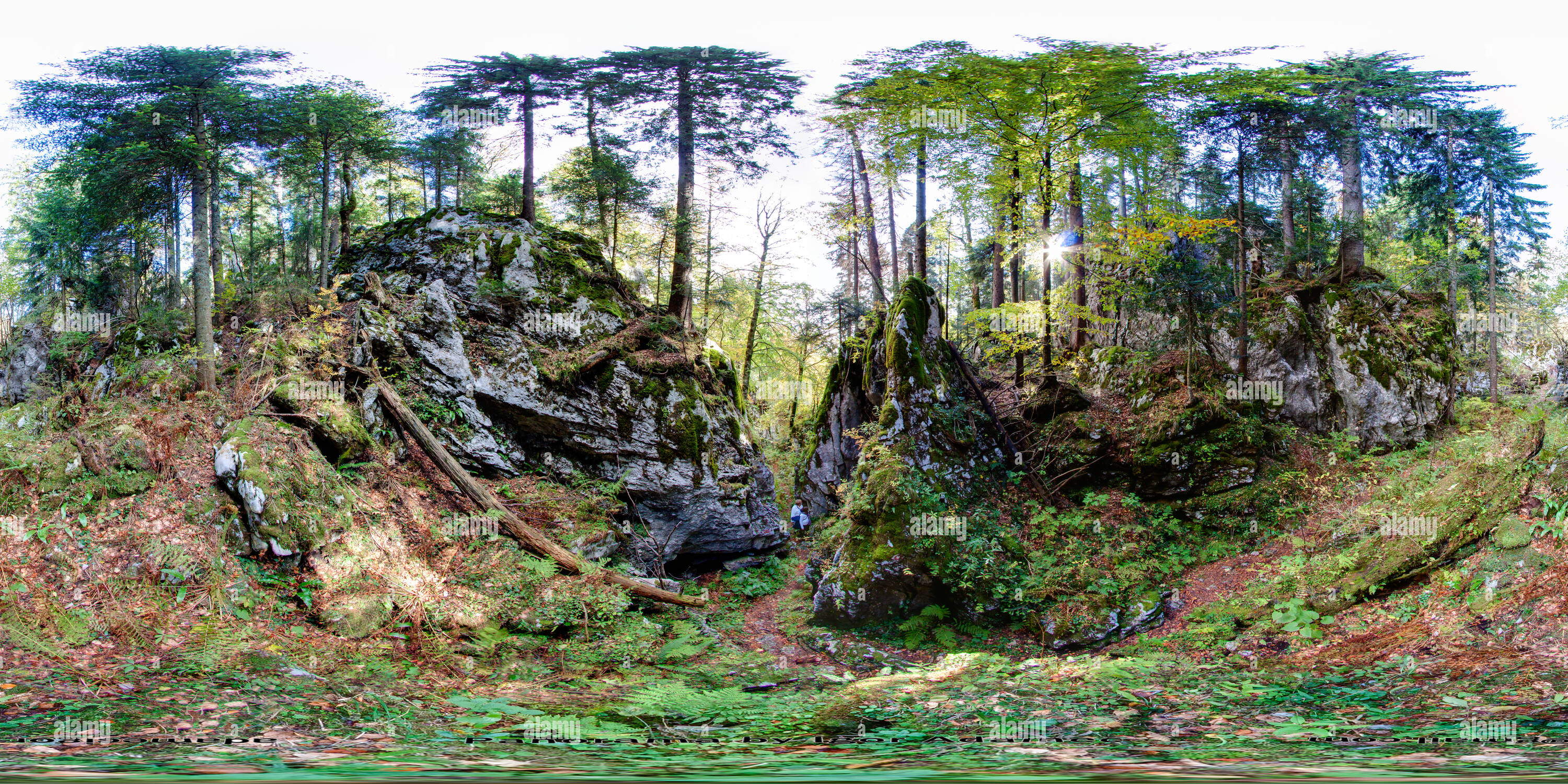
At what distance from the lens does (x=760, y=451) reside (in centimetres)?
1527

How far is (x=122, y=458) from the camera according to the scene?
7.83 metres

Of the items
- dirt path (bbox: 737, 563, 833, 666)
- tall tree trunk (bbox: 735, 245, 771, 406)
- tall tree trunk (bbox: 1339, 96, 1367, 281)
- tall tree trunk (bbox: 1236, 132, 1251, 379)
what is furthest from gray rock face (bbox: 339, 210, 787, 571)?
tall tree trunk (bbox: 1339, 96, 1367, 281)

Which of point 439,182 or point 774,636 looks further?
point 439,182

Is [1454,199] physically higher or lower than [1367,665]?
higher

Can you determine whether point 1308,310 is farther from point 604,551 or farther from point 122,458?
point 122,458

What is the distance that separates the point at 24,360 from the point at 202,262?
1111 centimetres

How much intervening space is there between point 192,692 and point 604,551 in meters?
6.34

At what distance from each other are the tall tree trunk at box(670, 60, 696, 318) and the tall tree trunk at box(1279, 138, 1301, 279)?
546 inches

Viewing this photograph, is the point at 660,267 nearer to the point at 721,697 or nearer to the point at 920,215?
the point at 920,215

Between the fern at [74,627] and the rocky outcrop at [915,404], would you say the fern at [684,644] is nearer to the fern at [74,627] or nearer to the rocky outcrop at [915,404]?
the rocky outcrop at [915,404]

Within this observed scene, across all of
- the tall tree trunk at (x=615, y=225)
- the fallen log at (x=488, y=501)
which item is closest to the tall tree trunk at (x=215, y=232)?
the fallen log at (x=488, y=501)

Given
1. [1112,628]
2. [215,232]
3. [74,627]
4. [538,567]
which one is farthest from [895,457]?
[215,232]

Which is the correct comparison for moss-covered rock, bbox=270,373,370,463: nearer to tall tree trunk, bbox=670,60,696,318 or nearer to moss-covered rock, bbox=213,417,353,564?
moss-covered rock, bbox=213,417,353,564

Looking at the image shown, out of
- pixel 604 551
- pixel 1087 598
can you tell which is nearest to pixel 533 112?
pixel 604 551
